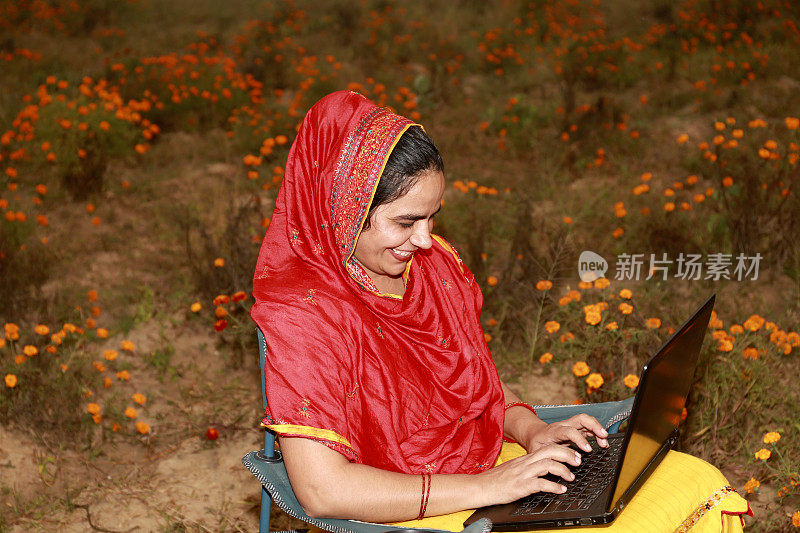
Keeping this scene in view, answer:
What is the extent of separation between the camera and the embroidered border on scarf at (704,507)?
194cm

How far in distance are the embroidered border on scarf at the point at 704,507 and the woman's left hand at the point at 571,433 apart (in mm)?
263

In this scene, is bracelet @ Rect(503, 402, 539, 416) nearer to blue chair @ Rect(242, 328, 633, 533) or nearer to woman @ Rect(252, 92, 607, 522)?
blue chair @ Rect(242, 328, 633, 533)

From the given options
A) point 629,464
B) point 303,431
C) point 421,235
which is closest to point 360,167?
point 421,235

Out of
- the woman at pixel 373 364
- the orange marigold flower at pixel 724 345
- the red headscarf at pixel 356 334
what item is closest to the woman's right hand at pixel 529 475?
the woman at pixel 373 364

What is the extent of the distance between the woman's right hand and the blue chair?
151 millimetres

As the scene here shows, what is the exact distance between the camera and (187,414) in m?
3.62

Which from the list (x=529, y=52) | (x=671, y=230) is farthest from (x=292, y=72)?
(x=671, y=230)

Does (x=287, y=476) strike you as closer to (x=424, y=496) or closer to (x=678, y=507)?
(x=424, y=496)

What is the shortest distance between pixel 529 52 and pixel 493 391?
6.19 meters

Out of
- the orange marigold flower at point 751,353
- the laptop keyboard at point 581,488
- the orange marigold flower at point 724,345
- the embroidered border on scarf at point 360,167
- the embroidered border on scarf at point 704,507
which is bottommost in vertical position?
the orange marigold flower at point 751,353

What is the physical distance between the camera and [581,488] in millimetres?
1967

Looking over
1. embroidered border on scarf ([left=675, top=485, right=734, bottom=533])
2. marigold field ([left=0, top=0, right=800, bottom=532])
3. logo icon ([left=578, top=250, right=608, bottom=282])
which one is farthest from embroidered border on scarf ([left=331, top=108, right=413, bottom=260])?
logo icon ([left=578, top=250, right=608, bottom=282])

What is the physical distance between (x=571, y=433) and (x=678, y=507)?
1.05ft

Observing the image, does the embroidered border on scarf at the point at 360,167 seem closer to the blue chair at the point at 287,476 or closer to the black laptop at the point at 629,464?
the blue chair at the point at 287,476
